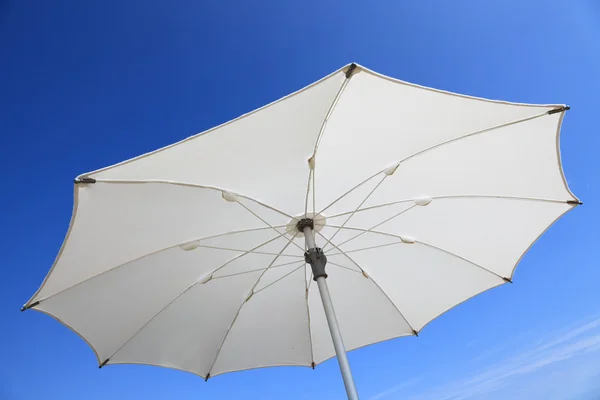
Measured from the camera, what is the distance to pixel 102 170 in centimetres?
321

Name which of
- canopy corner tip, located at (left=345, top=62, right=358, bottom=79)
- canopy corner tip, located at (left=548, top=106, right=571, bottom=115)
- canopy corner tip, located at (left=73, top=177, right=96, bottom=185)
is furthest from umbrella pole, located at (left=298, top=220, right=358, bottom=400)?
canopy corner tip, located at (left=548, top=106, right=571, bottom=115)

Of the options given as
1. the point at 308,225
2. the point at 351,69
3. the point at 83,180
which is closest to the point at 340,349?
the point at 308,225

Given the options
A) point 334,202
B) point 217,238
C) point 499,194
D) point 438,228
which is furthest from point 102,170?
Result: point 499,194

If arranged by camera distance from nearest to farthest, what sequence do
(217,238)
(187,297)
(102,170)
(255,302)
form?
(102,170)
(217,238)
(187,297)
(255,302)

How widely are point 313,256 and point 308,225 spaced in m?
0.48

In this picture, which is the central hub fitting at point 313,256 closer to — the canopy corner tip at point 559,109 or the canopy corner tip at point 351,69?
the canopy corner tip at point 351,69

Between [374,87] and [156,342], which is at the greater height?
[374,87]

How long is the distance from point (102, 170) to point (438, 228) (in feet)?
13.5

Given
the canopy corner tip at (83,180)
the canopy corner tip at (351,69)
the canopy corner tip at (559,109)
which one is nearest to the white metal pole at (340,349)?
the canopy corner tip at (351,69)

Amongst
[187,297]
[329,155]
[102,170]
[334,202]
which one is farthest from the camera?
[187,297]

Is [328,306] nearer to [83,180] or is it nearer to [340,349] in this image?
[340,349]

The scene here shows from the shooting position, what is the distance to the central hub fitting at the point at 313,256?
4273 mm

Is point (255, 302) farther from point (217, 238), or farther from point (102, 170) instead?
point (102, 170)

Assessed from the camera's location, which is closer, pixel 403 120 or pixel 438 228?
pixel 403 120
